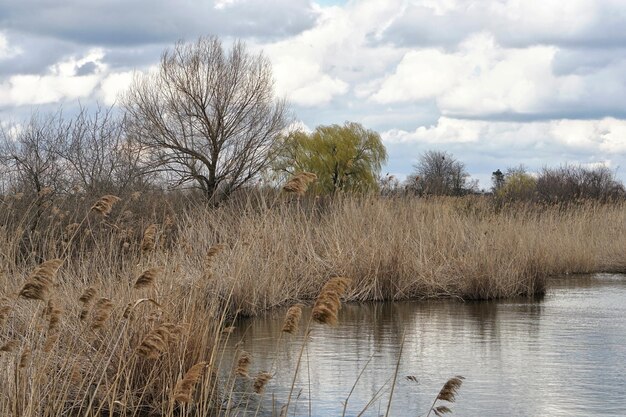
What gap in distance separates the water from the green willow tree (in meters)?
39.5

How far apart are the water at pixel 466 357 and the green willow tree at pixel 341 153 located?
130 ft

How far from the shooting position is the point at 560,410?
734cm

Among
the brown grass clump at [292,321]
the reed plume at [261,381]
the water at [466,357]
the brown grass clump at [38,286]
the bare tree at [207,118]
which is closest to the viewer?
the brown grass clump at [38,286]

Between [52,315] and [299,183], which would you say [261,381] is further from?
[52,315]

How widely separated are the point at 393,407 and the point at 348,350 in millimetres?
2646

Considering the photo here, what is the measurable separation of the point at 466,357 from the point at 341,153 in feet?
150

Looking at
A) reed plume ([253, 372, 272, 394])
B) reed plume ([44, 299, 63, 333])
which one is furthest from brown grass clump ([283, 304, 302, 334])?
reed plume ([44, 299, 63, 333])

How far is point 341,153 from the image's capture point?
55.1 m

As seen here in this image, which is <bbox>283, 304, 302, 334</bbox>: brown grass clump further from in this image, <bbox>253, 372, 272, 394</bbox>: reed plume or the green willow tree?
the green willow tree

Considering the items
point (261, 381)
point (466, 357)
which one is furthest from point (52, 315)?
point (466, 357)

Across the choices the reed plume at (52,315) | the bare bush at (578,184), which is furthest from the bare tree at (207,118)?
the reed plume at (52,315)

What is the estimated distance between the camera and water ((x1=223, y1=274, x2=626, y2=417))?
A: 7.60 metres

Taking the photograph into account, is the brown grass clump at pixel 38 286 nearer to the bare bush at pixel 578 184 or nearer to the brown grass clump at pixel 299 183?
the brown grass clump at pixel 299 183

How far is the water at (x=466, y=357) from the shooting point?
24.9 ft
